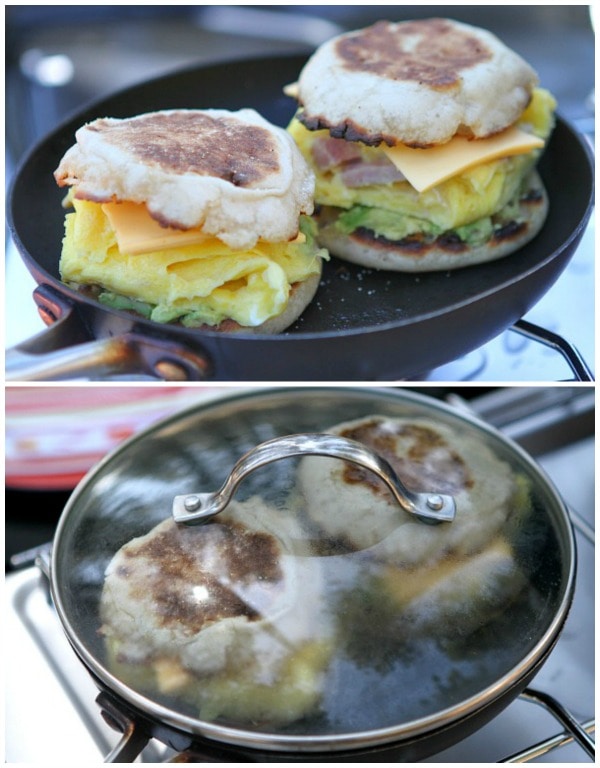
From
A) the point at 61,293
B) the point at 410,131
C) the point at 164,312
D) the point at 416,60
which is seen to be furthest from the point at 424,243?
the point at 61,293

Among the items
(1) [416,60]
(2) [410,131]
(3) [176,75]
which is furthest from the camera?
(3) [176,75]

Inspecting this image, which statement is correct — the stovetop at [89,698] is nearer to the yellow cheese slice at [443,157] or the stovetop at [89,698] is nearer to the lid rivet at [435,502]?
the lid rivet at [435,502]

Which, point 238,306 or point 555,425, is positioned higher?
point 238,306

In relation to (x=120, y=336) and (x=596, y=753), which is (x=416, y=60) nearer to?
(x=120, y=336)

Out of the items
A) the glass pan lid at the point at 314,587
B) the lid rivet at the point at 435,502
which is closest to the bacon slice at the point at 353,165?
the glass pan lid at the point at 314,587

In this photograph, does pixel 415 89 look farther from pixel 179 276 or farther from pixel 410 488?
pixel 410 488

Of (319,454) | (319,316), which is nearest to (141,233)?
(319,316)
